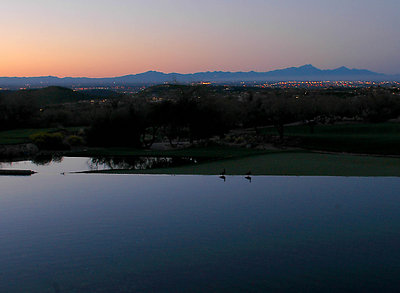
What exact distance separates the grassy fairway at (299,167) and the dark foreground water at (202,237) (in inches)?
125

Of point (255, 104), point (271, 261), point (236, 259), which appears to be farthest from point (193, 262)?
point (255, 104)

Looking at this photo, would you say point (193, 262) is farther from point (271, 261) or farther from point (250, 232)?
point (250, 232)

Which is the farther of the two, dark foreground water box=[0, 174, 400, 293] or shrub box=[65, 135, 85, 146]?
shrub box=[65, 135, 85, 146]

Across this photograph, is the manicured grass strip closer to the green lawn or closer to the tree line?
the tree line

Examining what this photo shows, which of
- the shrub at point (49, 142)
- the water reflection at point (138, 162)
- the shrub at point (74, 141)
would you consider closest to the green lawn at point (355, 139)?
the water reflection at point (138, 162)

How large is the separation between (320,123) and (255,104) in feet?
64.7

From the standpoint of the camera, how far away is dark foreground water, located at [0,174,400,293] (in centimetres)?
1070

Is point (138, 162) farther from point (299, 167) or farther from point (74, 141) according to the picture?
point (74, 141)

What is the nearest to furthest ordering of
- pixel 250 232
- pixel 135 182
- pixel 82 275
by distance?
pixel 82 275
pixel 250 232
pixel 135 182

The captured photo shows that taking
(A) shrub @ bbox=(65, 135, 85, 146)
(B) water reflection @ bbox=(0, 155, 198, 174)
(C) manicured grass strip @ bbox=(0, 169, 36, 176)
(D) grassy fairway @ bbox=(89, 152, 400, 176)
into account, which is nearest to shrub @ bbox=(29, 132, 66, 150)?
(A) shrub @ bbox=(65, 135, 85, 146)

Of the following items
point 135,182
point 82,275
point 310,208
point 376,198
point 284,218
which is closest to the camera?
point 82,275

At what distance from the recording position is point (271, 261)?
11.8 m

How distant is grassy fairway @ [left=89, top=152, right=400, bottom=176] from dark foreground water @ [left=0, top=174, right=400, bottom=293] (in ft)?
10.4

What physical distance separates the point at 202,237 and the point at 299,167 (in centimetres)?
1459
